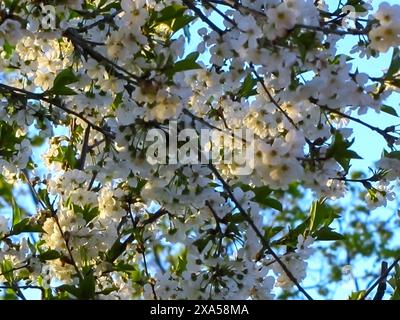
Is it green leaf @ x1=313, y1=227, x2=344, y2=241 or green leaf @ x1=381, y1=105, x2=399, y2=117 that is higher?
green leaf @ x1=381, y1=105, x2=399, y2=117

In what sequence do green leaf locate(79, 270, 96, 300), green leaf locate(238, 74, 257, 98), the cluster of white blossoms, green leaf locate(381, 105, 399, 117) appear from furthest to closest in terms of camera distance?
green leaf locate(238, 74, 257, 98) < green leaf locate(381, 105, 399, 117) < green leaf locate(79, 270, 96, 300) < the cluster of white blossoms

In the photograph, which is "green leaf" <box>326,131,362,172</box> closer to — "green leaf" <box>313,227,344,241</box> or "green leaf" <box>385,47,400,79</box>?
"green leaf" <box>385,47,400,79</box>

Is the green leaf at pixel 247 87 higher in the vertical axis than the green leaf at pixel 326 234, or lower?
higher

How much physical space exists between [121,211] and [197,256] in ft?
1.62

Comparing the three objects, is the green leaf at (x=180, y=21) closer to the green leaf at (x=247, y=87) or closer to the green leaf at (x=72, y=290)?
the green leaf at (x=247, y=87)

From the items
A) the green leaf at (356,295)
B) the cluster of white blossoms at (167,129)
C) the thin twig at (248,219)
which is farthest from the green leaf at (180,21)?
the green leaf at (356,295)

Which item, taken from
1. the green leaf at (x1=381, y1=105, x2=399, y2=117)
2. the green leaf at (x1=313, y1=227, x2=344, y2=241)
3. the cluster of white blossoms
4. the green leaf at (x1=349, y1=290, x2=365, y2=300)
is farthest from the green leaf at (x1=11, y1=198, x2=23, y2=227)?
the green leaf at (x1=381, y1=105, x2=399, y2=117)

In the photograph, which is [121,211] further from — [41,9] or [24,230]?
[41,9]

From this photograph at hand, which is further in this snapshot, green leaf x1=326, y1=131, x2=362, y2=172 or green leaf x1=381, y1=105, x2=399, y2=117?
green leaf x1=381, y1=105, x2=399, y2=117

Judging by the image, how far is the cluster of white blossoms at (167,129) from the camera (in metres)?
2.37

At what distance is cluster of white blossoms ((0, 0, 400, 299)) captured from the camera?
2369 mm

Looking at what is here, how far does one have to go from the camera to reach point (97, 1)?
10.7ft

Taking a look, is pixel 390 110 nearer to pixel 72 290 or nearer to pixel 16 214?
pixel 72 290
